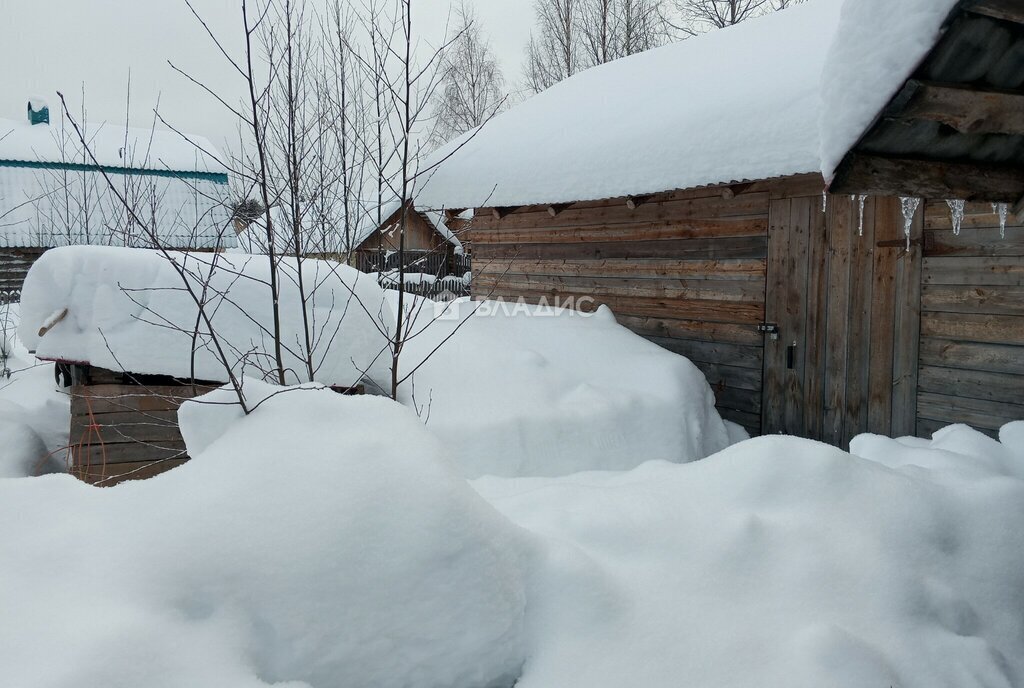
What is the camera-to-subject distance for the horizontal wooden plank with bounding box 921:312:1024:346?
14.8 feet

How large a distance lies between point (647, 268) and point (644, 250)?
0.64 ft

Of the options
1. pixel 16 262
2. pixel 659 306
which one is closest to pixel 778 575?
pixel 659 306

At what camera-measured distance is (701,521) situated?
246 centimetres

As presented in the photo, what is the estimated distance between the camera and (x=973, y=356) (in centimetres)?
470

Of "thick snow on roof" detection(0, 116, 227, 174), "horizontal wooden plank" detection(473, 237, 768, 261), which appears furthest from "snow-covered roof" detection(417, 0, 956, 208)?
"thick snow on roof" detection(0, 116, 227, 174)

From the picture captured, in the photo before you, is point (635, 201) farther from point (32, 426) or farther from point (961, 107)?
point (32, 426)

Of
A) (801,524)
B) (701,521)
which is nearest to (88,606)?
(701,521)

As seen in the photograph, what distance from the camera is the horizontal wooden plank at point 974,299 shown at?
450 cm

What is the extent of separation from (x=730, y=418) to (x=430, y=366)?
114 inches

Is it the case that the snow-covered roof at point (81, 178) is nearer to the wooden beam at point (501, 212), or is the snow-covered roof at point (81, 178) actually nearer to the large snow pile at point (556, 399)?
the wooden beam at point (501, 212)

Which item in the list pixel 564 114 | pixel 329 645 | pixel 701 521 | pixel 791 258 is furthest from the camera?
pixel 564 114

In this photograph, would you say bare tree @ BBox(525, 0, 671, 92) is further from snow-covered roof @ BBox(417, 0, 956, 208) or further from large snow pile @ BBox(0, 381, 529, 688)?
large snow pile @ BBox(0, 381, 529, 688)

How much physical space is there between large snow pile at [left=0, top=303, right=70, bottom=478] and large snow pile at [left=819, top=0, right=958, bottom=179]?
549 centimetres

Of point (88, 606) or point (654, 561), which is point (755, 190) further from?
point (88, 606)
